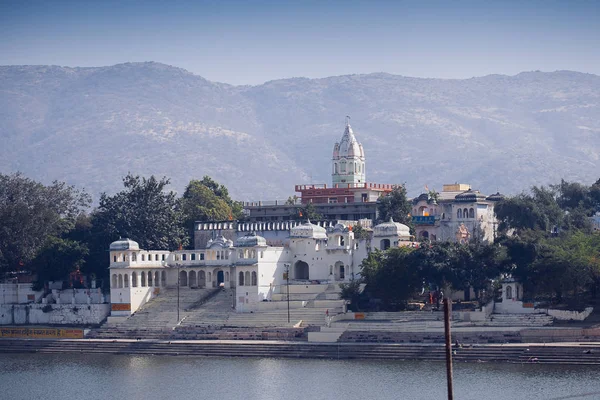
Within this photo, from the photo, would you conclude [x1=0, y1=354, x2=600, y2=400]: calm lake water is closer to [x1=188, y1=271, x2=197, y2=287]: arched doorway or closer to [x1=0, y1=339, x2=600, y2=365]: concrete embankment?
[x1=0, y1=339, x2=600, y2=365]: concrete embankment

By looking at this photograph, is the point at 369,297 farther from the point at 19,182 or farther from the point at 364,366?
the point at 19,182

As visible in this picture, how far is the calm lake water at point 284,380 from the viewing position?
6612cm

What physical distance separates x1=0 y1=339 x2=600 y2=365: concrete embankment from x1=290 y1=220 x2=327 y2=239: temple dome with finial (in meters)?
12.9

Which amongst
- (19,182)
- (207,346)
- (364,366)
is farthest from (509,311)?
(19,182)

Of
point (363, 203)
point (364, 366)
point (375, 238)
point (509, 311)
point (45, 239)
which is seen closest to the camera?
point (364, 366)

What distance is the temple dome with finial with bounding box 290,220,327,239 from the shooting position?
308 ft

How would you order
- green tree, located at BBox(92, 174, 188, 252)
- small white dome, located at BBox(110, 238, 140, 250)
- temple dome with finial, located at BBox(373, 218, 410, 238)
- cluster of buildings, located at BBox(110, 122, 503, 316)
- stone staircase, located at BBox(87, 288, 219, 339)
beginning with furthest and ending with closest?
green tree, located at BBox(92, 174, 188, 252) → small white dome, located at BBox(110, 238, 140, 250) → temple dome with finial, located at BBox(373, 218, 410, 238) → cluster of buildings, located at BBox(110, 122, 503, 316) → stone staircase, located at BBox(87, 288, 219, 339)

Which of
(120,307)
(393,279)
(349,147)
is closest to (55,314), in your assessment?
(120,307)

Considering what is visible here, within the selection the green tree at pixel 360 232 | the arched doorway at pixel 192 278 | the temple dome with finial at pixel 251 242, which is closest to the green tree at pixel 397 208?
the green tree at pixel 360 232

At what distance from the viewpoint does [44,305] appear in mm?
95250

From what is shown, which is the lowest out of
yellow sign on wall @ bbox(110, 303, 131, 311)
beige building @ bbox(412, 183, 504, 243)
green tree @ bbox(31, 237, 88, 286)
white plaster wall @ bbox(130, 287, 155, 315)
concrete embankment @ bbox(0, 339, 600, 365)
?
concrete embankment @ bbox(0, 339, 600, 365)

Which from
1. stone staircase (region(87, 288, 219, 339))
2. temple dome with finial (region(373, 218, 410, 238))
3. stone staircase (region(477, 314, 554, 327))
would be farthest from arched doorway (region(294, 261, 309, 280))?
stone staircase (region(477, 314, 554, 327))

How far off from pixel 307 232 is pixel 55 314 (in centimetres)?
1774

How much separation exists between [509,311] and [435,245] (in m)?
6.13
